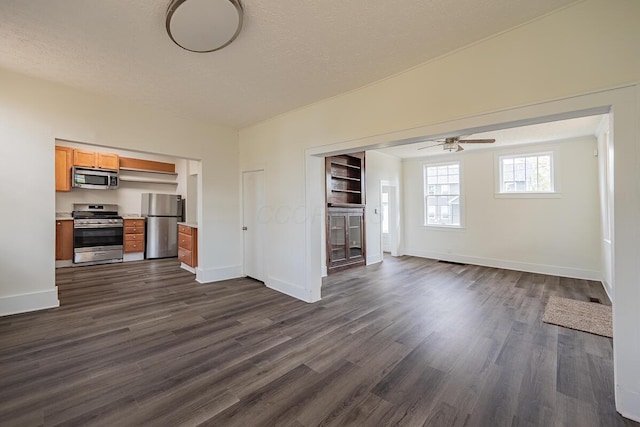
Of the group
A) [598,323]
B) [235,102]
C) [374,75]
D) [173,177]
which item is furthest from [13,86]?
[598,323]

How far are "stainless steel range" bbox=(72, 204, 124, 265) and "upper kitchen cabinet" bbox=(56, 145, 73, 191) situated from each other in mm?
650

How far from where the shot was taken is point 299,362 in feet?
7.35

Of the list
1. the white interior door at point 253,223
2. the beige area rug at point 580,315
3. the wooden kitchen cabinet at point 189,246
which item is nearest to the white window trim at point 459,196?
the beige area rug at point 580,315

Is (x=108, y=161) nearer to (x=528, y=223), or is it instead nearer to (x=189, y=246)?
(x=189, y=246)

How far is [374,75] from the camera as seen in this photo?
9.34 ft

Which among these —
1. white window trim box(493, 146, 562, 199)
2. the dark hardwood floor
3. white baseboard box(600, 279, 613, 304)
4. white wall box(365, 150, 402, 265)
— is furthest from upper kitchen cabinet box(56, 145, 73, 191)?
white baseboard box(600, 279, 613, 304)

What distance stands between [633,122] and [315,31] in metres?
2.28

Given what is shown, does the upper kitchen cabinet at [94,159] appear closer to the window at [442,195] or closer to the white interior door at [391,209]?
the white interior door at [391,209]

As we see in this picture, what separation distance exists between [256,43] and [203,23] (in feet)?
1.63

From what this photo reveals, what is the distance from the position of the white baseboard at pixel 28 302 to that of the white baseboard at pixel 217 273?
5.79ft

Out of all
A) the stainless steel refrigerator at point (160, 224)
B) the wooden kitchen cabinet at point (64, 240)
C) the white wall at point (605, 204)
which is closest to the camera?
the white wall at point (605, 204)

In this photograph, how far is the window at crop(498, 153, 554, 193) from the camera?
5.43 meters

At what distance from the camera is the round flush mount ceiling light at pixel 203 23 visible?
177cm

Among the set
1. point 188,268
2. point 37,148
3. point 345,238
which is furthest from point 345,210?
point 37,148
